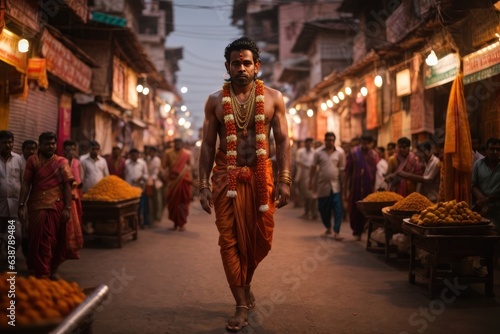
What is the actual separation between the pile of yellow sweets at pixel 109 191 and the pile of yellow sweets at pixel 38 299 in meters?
5.92

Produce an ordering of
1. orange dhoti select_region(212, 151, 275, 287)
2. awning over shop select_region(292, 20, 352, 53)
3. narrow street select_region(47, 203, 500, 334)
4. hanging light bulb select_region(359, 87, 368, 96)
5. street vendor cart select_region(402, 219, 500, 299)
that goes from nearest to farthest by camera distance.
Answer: narrow street select_region(47, 203, 500, 334) → orange dhoti select_region(212, 151, 275, 287) → street vendor cart select_region(402, 219, 500, 299) → hanging light bulb select_region(359, 87, 368, 96) → awning over shop select_region(292, 20, 352, 53)

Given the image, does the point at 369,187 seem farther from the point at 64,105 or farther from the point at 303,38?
the point at 303,38

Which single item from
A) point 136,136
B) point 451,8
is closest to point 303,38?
point 136,136

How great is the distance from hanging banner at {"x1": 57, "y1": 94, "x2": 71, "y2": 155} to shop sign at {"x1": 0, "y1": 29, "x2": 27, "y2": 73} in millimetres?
4153

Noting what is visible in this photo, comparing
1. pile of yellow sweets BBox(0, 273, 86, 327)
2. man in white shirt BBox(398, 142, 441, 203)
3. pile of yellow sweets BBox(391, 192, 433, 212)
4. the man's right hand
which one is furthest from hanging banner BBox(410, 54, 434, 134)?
pile of yellow sweets BBox(0, 273, 86, 327)

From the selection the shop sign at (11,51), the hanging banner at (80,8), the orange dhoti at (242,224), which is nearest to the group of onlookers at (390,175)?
the orange dhoti at (242,224)

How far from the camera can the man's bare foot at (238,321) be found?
161 inches

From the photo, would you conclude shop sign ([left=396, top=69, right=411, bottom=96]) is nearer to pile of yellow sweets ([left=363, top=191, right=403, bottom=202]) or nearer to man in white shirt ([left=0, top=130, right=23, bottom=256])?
pile of yellow sweets ([left=363, top=191, right=403, bottom=202])

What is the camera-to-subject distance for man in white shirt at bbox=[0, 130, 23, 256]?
6.63 metres

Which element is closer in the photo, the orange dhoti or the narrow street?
the narrow street

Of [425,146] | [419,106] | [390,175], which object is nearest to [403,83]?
[419,106]

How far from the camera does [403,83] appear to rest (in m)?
12.8

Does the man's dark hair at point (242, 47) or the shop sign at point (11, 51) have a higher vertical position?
the shop sign at point (11, 51)

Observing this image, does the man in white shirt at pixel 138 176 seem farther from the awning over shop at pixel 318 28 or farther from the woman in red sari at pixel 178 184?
the awning over shop at pixel 318 28
